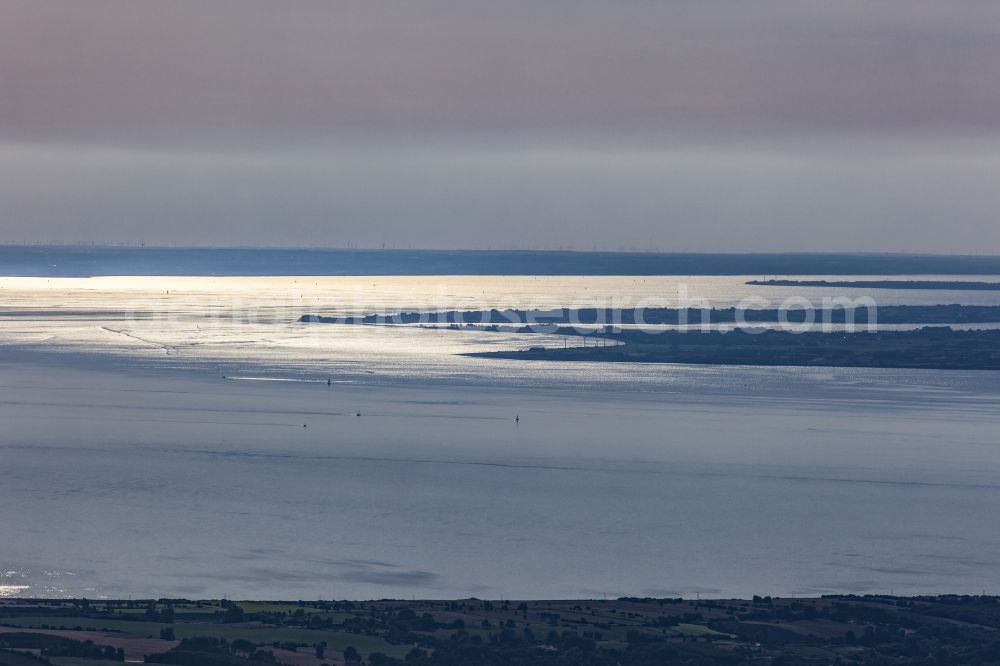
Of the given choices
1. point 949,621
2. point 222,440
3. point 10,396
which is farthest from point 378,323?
point 949,621

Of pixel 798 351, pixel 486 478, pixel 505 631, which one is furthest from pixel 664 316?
pixel 505 631

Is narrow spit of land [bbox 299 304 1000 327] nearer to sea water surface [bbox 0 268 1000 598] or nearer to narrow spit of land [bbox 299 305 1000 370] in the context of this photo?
narrow spit of land [bbox 299 305 1000 370]

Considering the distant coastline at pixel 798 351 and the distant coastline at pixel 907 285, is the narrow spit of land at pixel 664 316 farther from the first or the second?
the distant coastline at pixel 907 285

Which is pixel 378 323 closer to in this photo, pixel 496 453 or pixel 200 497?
pixel 496 453

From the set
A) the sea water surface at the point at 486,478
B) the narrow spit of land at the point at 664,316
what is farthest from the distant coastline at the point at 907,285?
the sea water surface at the point at 486,478

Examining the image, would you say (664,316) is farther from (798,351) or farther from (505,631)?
(505,631)

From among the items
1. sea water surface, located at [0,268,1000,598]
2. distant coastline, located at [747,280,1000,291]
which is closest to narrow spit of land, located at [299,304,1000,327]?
sea water surface, located at [0,268,1000,598]
